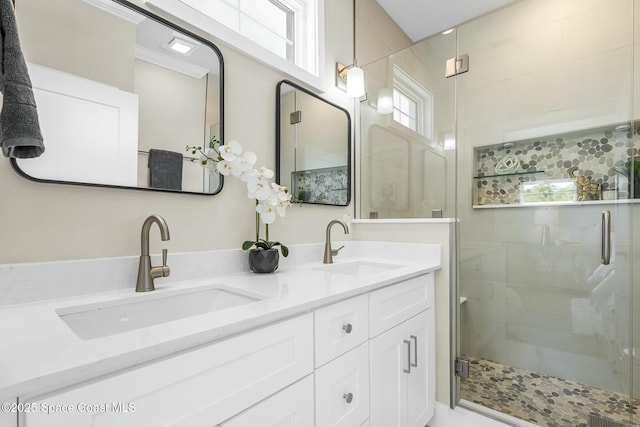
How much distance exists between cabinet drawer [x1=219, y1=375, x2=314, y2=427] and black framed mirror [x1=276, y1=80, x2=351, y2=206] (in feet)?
3.26

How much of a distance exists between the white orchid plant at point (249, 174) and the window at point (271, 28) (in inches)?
19.3

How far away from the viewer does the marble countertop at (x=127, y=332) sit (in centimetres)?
47

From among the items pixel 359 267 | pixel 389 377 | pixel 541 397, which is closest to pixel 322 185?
pixel 359 267

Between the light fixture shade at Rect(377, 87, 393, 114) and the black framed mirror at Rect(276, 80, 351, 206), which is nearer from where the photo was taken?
the black framed mirror at Rect(276, 80, 351, 206)

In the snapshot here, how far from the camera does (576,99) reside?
5.23 feet

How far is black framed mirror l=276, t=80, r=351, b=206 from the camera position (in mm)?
1625

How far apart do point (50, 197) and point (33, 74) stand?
351 mm

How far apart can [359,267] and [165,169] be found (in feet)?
3.76

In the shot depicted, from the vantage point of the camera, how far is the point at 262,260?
4.38 ft

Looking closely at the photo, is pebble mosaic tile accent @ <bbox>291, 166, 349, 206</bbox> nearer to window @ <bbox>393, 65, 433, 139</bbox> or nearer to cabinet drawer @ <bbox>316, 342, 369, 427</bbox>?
window @ <bbox>393, 65, 433, 139</bbox>

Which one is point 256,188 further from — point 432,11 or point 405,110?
point 432,11

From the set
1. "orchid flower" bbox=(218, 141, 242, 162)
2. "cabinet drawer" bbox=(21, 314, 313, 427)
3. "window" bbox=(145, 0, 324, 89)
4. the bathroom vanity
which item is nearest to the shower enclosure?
the bathroom vanity

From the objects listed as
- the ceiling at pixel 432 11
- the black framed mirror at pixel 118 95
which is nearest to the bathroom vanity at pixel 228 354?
the black framed mirror at pixel 118 95

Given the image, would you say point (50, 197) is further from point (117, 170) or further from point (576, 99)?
point (576, 99)
